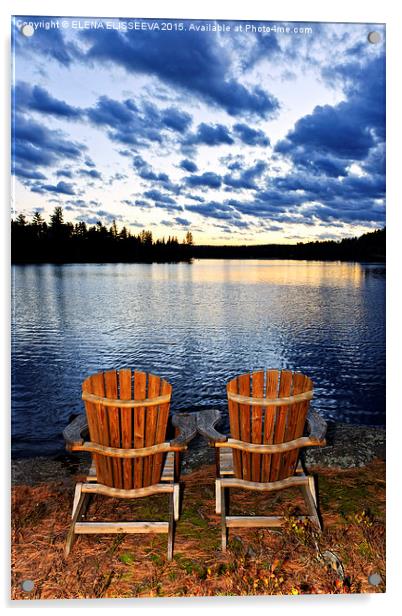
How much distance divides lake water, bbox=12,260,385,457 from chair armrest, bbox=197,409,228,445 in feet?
3.42

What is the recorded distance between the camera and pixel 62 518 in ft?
12.3

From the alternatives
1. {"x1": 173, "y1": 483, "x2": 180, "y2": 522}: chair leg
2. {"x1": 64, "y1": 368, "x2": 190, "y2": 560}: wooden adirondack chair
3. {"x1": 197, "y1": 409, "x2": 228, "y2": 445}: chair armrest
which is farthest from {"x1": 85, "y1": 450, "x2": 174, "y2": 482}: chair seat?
{"x1": 197, "y1": 409, "x2": 228, "y2": 445}: chair armrest

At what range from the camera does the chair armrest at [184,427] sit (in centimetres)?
342

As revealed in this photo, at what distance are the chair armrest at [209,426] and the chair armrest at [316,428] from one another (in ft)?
2.05

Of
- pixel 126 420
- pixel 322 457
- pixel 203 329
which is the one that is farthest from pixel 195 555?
pixel 203 329

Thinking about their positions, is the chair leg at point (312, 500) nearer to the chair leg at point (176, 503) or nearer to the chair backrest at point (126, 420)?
the chair leg at point (176, 503)

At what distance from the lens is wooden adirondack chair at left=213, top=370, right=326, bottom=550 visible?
11.1 ft

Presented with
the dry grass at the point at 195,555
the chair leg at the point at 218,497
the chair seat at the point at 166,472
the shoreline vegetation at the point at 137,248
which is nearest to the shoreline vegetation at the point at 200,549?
the dry grass at the point at 195,555

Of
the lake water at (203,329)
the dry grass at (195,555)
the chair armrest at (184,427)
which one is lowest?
the dry grass at (195,555)

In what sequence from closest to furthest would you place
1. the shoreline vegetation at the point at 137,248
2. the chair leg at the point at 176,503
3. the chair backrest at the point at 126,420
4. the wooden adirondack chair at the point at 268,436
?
the chair backrest at the point at 126,420, the wooden adirondack chair at the point at 268,436, the chair leg at the point at 176,503, the shoreline vegetation at the point at 137,248

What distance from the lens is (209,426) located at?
3.67 meters

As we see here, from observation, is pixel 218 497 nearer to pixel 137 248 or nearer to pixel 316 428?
pixel 316 428

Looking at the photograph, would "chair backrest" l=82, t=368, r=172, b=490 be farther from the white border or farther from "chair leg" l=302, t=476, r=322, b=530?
"chair leg" l=302, t=476, r=322, b=530

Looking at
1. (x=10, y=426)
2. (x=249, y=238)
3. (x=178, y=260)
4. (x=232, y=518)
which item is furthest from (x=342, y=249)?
(x=10, y=426)
